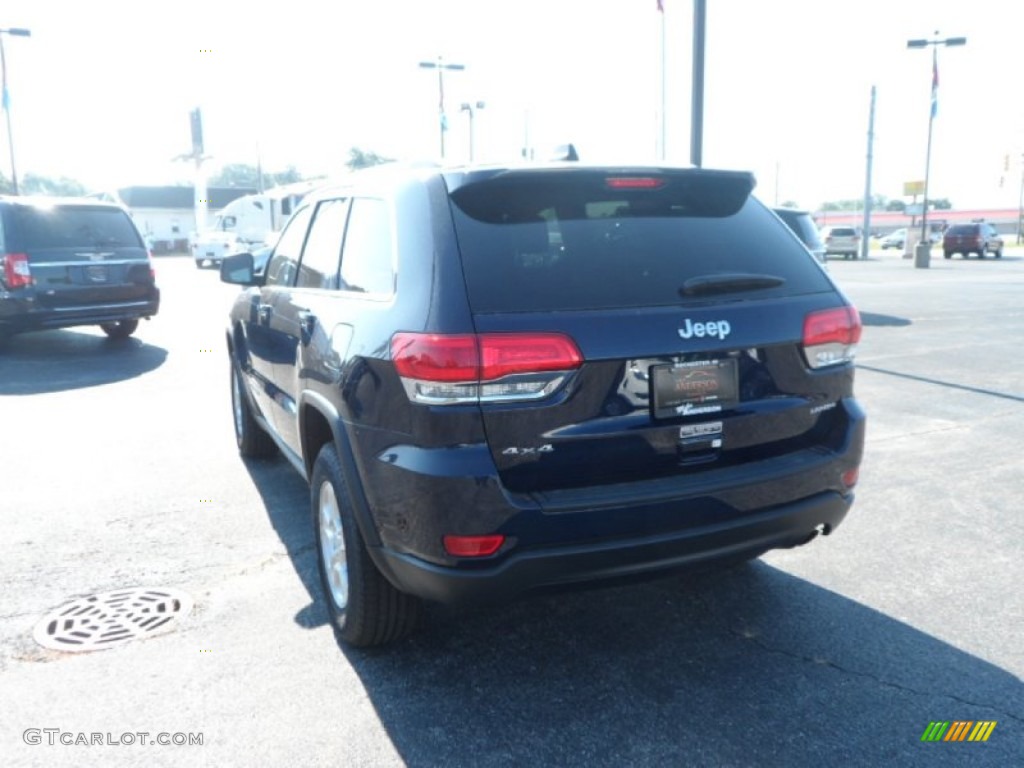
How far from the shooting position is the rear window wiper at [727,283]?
115 inches

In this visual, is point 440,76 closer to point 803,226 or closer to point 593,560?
point 803,226

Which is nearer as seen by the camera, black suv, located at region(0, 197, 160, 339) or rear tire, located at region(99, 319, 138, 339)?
black suv, located at region(0, 197, 160, 339)

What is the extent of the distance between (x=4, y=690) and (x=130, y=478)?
2655 millimetres

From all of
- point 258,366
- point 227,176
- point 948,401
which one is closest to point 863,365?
point 948,401

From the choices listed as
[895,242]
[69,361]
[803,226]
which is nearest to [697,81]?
[803,226]

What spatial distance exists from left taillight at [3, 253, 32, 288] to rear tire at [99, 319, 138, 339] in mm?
2094

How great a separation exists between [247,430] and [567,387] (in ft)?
12.4

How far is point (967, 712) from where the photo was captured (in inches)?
112

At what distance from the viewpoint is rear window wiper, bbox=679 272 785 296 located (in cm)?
293

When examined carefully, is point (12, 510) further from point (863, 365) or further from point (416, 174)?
point (863, 365)

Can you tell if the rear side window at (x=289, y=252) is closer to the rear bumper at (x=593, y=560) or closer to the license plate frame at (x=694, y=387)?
the rear bumper at (x=593, y=560)

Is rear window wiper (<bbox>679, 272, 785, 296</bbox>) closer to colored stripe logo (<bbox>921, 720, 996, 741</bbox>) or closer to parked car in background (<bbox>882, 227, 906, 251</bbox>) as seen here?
colored stripe logo (<bbox>921, 720, 996, 741</bbox>)

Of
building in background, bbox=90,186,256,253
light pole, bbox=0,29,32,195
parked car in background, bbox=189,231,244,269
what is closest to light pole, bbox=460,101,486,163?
parked car in background, bbox=189,231,244,269

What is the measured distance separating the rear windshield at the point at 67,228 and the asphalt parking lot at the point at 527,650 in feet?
18.0
